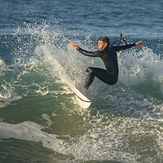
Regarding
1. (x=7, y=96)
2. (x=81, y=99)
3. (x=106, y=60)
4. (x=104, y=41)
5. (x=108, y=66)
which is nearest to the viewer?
(x=104, y=41)

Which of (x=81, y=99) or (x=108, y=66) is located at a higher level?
(x=108, y=66)

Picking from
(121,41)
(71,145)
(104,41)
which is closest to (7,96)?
(71,145)

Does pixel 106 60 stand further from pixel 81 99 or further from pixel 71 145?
pixel 71 145

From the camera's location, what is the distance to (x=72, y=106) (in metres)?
6.88

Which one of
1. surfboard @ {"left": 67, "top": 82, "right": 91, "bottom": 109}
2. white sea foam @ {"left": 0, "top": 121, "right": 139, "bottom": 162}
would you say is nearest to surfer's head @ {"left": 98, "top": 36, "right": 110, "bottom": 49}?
surfboard @ {"left": 67, "top": 82, "right": 91, "bottom": 109}

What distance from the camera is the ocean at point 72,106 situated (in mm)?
4918

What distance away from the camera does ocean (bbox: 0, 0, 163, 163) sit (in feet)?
16.1

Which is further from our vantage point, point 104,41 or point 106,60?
point 106,60

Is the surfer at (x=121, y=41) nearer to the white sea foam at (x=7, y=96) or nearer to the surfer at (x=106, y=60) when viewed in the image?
the surfer at (x=106, y=60)

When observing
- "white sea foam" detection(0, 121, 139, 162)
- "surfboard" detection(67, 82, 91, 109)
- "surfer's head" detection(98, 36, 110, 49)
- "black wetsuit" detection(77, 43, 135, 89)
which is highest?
"surfer's head" detection(98, 36, 110, 49)

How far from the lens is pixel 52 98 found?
7273mm

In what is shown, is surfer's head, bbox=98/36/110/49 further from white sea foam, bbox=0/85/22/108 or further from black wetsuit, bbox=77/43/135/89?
white sea foam, bbox=0/85/22/108

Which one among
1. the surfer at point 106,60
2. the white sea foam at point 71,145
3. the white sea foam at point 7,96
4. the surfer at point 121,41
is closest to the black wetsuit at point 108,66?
the surfer at point 106,60

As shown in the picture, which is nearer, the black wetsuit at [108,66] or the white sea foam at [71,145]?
the white sea foam at [71,145]
